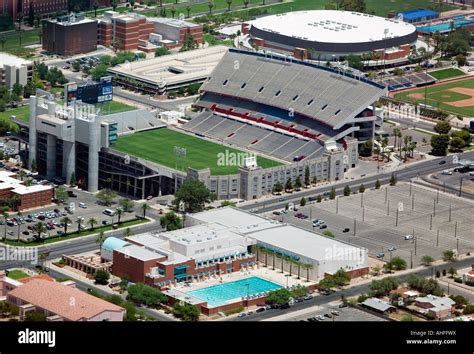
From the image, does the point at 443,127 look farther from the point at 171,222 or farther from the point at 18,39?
the point at 18,39

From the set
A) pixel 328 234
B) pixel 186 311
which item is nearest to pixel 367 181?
pixel 328 234

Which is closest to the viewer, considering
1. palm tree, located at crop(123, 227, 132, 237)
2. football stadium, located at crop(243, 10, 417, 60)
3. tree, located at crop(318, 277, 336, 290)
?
tree, located at crop(318, 277, 336, 290)

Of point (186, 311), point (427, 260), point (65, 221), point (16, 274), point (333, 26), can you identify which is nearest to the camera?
point (186, 311)

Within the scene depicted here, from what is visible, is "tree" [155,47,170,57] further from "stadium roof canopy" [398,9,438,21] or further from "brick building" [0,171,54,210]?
"brick building" [0,171,54,210]

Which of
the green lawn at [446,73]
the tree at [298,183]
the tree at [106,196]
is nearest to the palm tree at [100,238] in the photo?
the tree at [106,196]

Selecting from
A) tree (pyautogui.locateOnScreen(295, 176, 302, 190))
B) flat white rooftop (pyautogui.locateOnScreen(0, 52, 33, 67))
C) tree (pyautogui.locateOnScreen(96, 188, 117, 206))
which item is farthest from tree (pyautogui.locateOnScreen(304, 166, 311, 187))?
flat white rooftop (pyautogui.locateOnScreen(0, 52, 33, 67))

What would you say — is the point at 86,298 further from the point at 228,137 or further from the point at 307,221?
the point at 228,137
